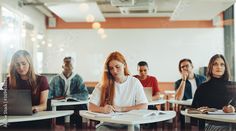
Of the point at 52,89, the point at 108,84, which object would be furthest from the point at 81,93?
the point at 108,84

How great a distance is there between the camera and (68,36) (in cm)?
558

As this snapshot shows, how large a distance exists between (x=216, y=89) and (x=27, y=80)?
1750mm

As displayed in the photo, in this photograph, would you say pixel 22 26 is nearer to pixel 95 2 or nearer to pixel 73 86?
pixel 95 2

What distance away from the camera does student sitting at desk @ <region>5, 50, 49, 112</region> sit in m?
2.67

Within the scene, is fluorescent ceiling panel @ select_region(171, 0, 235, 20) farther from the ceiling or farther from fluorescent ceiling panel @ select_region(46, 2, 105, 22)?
fluorescent ceiling panel @ select_region(46, 2, 105, 22)

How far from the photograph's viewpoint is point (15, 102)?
84.4 inches

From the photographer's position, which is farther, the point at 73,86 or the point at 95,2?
the point at 95,2

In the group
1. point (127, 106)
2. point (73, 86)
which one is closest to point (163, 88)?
point (73, 86)

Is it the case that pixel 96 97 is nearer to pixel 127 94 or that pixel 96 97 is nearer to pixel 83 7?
pixel 127 94

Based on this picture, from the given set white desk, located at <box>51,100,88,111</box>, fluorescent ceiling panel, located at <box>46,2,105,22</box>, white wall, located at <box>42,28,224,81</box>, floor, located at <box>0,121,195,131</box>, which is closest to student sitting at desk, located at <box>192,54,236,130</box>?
floor, located at <box>0,121,195,131</box>

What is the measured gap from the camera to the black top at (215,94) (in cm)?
277

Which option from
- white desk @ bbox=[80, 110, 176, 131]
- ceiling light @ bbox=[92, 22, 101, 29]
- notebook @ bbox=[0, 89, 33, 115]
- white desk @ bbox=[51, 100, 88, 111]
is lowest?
white desk @ bbox=[51, 100, 88, 111]

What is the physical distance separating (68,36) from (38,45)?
675mm

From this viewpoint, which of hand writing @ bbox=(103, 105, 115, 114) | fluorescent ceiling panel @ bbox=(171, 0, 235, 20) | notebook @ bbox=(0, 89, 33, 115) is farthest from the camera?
fluorescent ceiling panel @ bbox=(171, 0, 235, 20)
